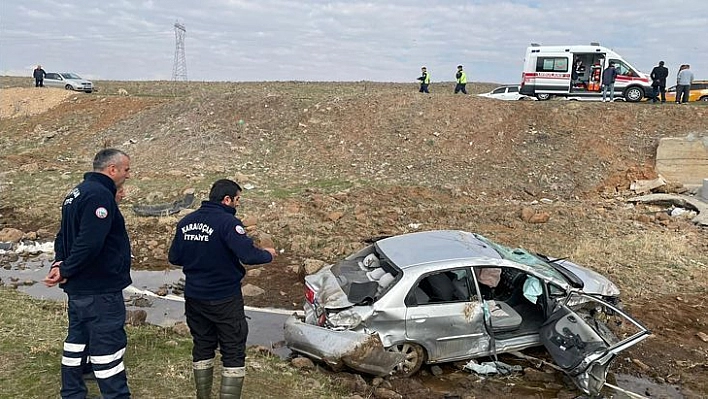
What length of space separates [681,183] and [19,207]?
17.0m

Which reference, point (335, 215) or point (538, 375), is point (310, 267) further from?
point (538, 375)

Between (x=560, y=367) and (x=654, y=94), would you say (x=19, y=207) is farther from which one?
(x=654, y=94)

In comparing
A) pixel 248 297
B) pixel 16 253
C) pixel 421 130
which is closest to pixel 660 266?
pixel 248 297

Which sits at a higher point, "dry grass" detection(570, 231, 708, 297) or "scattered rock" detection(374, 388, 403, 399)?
"dry grass" detection(570, 231, 708, 297)

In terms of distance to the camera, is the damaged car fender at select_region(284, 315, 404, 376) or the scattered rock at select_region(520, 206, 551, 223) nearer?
the damaged car fender at select_region(284, 315, 404, 376)

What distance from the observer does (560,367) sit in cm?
551

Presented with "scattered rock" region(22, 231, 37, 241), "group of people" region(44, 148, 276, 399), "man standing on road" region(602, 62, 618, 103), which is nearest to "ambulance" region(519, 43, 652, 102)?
"man standing on road" region(602, 62, 618, 103)

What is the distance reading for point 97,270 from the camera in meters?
3.81

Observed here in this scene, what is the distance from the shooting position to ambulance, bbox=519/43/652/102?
67.5 ft

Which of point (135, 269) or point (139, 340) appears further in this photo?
point (135, 269)

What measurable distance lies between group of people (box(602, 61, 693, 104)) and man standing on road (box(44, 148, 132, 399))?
65.1ft

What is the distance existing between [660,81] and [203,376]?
1983 cm

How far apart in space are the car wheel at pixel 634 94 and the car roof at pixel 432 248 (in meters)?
17.1

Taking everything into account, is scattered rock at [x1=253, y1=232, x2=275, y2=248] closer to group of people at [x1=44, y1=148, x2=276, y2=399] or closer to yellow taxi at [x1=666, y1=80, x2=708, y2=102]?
group of people at [x1=44, y1=148, x2=276, y2=399]
